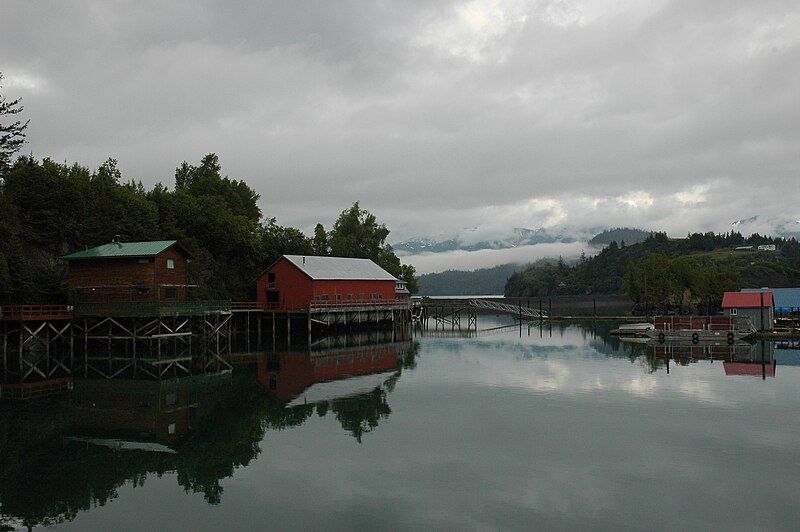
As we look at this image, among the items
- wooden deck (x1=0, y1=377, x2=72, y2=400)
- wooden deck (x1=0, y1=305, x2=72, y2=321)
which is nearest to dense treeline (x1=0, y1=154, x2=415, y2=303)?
wooden deck (x1=0, y1=305, x2=72, y2=321)

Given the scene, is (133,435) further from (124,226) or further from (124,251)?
(124,226)

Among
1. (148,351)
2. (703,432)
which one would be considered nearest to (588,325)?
(148,351)

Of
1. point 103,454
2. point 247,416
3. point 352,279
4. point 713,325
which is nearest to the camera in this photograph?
point 103,454

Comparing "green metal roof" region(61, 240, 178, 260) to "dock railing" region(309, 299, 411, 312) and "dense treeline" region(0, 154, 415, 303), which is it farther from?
"dock railing" region(309, 299, 411, 312)

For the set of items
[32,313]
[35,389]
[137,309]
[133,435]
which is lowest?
[133,435]

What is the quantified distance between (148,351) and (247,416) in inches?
928

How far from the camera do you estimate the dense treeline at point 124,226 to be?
49688mm

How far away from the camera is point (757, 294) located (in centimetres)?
6019

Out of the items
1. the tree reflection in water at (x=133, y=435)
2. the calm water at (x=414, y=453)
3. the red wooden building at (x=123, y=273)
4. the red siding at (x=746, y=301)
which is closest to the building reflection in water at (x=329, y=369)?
the calm water at (x=414, y=453)

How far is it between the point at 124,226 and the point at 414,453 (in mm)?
46878

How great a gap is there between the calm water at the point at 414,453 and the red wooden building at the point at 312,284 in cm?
2622

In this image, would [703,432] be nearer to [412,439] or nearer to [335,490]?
[412,439]

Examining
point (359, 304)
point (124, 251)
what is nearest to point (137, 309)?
point (124, 251)

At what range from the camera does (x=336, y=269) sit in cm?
6781
